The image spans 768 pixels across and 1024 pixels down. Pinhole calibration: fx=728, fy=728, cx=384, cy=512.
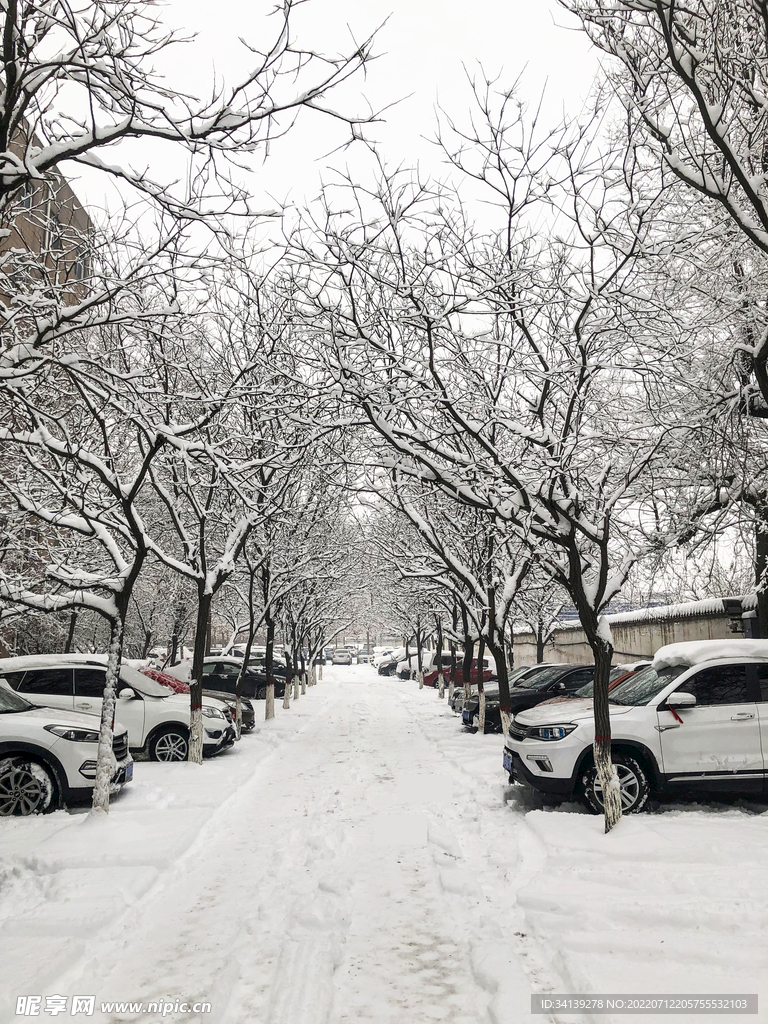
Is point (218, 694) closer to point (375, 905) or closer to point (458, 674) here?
point (375, 905)

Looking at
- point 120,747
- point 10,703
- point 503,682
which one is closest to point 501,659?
point 503,682

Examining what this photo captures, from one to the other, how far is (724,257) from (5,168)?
20.5 ft

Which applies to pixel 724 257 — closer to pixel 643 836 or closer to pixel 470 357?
pixel 470 357

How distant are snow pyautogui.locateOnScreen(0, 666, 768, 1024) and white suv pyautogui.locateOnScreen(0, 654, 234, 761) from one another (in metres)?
2.46

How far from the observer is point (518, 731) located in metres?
9.10

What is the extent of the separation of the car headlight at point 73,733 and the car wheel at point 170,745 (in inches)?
133

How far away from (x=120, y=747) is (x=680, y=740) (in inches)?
263

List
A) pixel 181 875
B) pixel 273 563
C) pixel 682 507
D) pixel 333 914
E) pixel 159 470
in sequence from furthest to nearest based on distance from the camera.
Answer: pixel 273 563 < pixel 159 470 < pixel 682 507 < pixel 181 875 < pixel 333 914

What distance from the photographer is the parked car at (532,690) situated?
1519cm

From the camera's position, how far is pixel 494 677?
23.2 metres

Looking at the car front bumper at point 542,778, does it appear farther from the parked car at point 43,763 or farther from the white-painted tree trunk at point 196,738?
the white-painted tree trunk at point 196,738

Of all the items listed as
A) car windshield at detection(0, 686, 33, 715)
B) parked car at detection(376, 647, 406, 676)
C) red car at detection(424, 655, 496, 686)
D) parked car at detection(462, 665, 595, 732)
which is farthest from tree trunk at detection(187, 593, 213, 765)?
parked car at detection(376, 647, 406, 676)

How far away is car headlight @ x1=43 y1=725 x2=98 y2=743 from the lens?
27.5ft

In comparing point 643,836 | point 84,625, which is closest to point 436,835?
point 643,836
